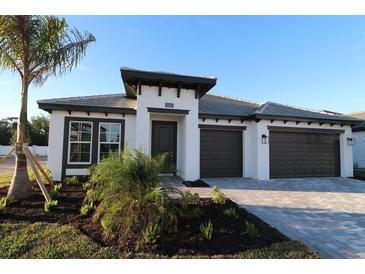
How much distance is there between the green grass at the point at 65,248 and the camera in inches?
121

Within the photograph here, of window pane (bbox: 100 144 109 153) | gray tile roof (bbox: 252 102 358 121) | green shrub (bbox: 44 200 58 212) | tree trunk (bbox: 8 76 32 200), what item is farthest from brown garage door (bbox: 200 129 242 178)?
tree trunk (bbox: 8 76 32 200)

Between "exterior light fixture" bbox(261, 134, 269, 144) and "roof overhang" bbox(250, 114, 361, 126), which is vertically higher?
"roof overhang" bbox(250, 114, 361, 126)

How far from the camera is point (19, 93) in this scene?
5.98 meters

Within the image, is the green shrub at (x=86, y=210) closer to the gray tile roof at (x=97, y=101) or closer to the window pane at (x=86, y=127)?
the window pane at (x=86, y=127)

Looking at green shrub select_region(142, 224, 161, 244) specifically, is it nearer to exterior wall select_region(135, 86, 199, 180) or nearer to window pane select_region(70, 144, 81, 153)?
exterior wall select_region(135, 86, 199, 180)

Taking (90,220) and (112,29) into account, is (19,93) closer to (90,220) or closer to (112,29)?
(112,29)

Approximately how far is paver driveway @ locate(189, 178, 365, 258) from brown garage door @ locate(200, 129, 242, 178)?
2.61 feet

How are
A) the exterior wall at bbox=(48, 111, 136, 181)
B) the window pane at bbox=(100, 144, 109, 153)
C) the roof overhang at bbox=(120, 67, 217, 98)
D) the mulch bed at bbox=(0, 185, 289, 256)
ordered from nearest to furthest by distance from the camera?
1. the mulch bed at bbox=(0, 185, 289, 256)
2. the roof overhang at bbox=(120, 67, 217, 98)
3. the exterior wall at bbox=(48, 111, 136, 181)
4. the window pane at bbox=(100, 144, 109, 153)

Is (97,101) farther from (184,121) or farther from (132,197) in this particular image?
(132,197)

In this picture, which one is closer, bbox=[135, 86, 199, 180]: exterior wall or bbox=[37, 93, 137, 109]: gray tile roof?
bbox=[135, 86, 199, 180]: exterior wall

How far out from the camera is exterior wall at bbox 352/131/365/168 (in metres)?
16.0

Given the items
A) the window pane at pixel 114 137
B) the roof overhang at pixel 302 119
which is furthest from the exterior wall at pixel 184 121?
the roof overhang at pixel 302 119

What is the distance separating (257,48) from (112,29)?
23.7 ft
